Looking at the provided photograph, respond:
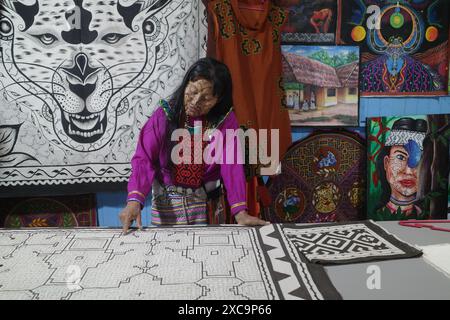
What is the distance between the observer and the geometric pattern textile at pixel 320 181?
3.02 metres

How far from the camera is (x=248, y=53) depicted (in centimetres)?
264

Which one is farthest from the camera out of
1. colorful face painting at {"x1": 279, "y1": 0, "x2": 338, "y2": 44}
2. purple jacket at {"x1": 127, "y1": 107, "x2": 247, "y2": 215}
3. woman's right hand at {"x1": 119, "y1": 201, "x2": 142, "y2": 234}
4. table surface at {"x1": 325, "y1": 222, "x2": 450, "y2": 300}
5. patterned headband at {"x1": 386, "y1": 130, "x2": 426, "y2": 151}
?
patterned headband at {"x1": 386, "y1": 130, "x2": 426, "y2": 151}

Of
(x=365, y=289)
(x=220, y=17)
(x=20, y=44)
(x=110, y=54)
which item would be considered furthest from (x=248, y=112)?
(x=365, y=289)

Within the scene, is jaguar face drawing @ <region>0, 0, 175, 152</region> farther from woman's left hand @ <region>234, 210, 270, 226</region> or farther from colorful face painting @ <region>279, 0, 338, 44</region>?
woman's left hand @ <region>234, 210, 270, 226</region>

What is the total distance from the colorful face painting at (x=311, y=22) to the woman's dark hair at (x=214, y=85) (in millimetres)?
966

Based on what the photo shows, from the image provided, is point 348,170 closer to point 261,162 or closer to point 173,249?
point 261,162

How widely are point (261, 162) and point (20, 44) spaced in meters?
1.72

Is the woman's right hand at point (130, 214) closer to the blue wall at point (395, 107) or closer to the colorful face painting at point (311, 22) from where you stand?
the blue wall at point (395, 107)

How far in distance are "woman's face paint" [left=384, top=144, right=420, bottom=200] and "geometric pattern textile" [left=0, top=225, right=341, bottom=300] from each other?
1.74m

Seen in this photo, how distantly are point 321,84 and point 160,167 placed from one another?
1443mm

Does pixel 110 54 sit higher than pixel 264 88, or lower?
higher

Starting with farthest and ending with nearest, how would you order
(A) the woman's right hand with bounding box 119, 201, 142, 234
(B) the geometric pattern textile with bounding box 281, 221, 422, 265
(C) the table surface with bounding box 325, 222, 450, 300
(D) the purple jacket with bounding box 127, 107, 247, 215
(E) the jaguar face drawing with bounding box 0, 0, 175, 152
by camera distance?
(E) the jaguar face drawing with bounding box 0, 0, 175, 152 < (D) the purple jacket with bounding box 127, 107, 247, 215 < (A) the woman's right hand with bounding box 119, 201, 142, 234 < (B) the geometric pattern textile with bounding box 281, 221, 422, 265 < (C) the table surface with bounding box 325, 222, 450, 300

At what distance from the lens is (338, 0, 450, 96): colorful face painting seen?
290 centimetres

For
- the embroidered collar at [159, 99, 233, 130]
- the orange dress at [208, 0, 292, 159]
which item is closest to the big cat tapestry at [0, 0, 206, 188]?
the orange dress at [208, 0, 292, 159]
